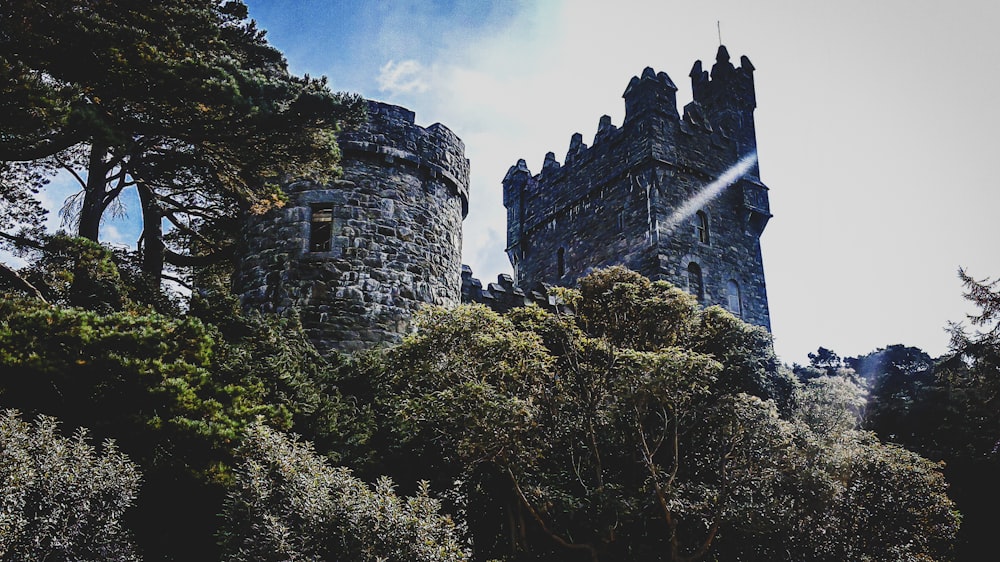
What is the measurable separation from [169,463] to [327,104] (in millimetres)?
5846

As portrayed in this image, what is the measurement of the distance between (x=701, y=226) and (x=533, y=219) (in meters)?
6.32

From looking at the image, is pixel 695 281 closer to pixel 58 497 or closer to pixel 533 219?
pixel 533 219

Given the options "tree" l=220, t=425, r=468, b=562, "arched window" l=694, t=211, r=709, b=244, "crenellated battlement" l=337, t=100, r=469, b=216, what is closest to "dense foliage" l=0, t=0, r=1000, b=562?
"tree" l=220, t=425, r=468, b=562

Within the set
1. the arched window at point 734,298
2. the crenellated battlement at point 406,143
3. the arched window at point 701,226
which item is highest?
the arched window at point 701,226

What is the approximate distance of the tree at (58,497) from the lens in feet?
21.5

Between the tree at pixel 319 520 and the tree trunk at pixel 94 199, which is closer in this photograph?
the tree at pixel 319 520

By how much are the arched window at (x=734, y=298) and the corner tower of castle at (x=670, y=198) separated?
3cm

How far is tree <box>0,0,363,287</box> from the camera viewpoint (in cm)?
A: 953

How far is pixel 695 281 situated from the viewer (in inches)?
847

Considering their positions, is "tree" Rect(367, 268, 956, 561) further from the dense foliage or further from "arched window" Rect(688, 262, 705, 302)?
"arched window" Rect(688, 262, 705, 302)

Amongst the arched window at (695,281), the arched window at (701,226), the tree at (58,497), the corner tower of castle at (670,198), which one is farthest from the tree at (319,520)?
the arched window at (701,226)

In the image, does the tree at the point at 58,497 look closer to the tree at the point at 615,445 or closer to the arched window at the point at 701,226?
the tree at the point at 615,445

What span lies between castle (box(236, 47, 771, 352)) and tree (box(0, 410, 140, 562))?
6755mm

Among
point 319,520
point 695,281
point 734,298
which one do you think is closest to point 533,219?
point 695,281
